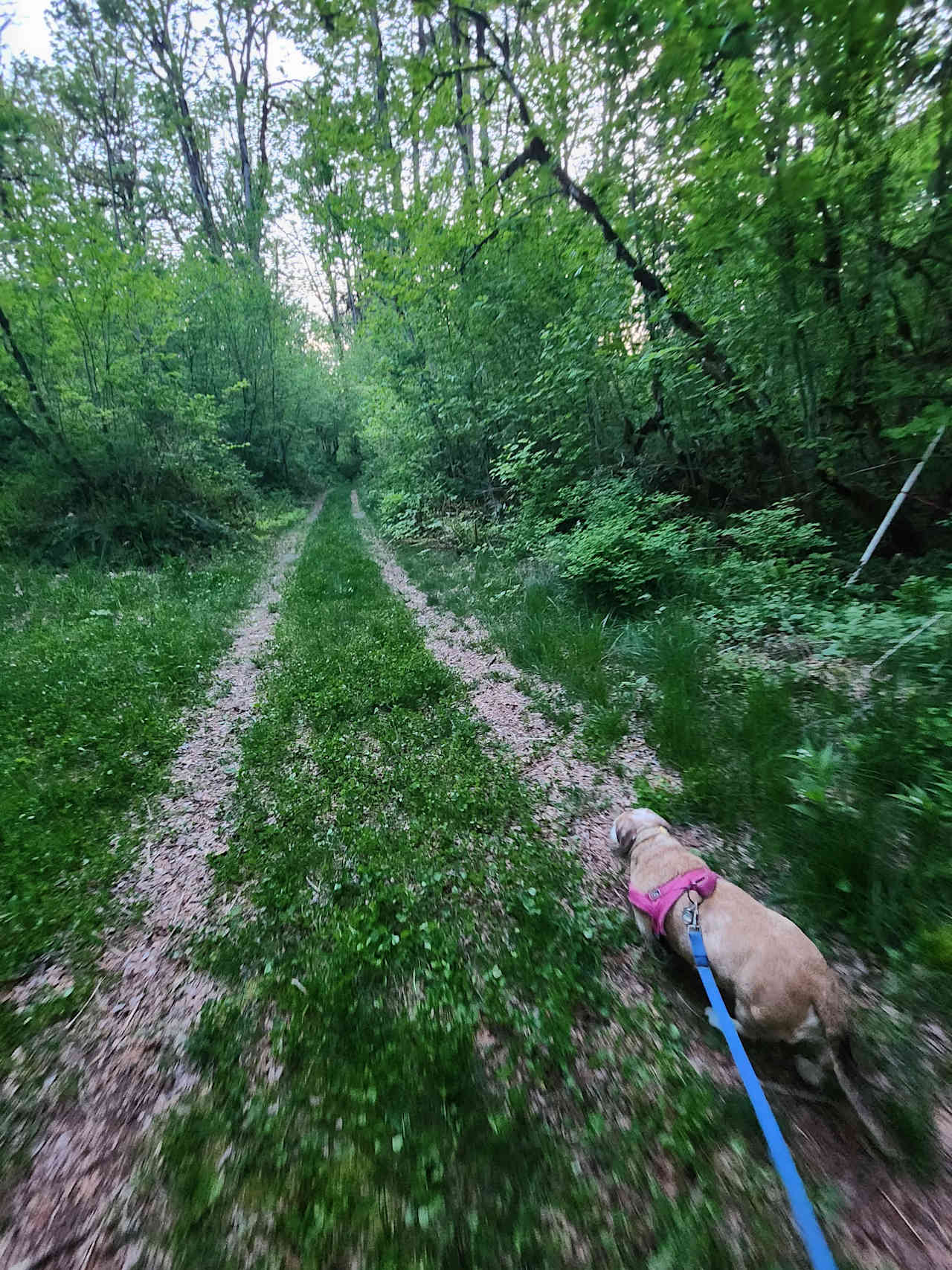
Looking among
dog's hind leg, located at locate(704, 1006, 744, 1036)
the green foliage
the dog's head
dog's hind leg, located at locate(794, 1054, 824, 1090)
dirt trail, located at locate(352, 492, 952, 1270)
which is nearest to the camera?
dirt trail, located at locate(352, 492, 952, 1270)

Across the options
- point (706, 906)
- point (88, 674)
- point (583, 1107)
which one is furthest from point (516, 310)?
point (583, 1107)

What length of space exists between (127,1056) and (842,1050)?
2.47 metres

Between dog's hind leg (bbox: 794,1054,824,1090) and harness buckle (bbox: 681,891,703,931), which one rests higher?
harness buckle (bbox: 681,891,703,931)

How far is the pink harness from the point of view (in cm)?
189

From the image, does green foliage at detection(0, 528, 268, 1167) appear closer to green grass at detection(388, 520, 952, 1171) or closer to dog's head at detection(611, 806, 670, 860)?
dog's head at detection(611, 806, 670, 860)

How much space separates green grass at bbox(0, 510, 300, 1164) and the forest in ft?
0.10

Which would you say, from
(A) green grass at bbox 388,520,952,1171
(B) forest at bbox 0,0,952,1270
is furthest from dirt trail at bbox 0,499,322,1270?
(A) green grass at bbox 388,520,952,1171

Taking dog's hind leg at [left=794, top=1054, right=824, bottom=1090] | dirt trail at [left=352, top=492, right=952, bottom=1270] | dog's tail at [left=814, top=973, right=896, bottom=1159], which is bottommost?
dirt trail at [left=352, top=492, right=952, bottom=1270]

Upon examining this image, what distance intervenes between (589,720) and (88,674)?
15.2 ft

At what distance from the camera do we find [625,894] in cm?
256

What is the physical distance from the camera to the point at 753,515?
19.2ft

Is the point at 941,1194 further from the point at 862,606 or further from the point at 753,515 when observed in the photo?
the point at 753,515

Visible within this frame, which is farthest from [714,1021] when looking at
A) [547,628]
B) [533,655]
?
[547,628]

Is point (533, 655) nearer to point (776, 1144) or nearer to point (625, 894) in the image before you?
point (625, 894)
